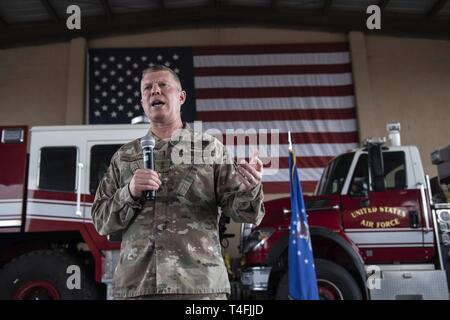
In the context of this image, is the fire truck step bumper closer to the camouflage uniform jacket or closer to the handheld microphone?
the camouflage uniform jacket

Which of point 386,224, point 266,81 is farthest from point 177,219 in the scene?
point 266,81

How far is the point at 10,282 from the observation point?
5098 millimetres

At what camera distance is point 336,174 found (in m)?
5.80

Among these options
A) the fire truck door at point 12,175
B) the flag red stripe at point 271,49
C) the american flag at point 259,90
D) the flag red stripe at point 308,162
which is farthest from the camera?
the flag red stripe at point 271,49

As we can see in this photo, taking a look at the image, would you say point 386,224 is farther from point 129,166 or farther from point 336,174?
point 129,166

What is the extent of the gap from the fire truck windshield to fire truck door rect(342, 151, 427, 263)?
340mm

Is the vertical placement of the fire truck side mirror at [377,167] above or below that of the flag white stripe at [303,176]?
below

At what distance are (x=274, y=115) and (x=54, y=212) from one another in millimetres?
5287

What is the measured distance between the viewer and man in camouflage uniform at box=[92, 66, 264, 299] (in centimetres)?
148

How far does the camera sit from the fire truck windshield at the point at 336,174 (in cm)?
565

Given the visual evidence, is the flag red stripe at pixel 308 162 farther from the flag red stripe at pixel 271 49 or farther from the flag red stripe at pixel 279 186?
the flag red stripe at pixel 271 49

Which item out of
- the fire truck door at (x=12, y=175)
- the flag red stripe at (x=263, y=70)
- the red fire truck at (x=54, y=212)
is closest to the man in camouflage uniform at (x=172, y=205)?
the red fire truck at (x=54, y=212)

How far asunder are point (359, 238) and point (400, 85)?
5.81m

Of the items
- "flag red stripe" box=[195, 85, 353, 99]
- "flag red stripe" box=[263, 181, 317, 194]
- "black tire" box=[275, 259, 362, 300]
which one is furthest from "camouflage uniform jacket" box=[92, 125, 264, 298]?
"flag red stripe" box=[195, 85, 353, 99]
